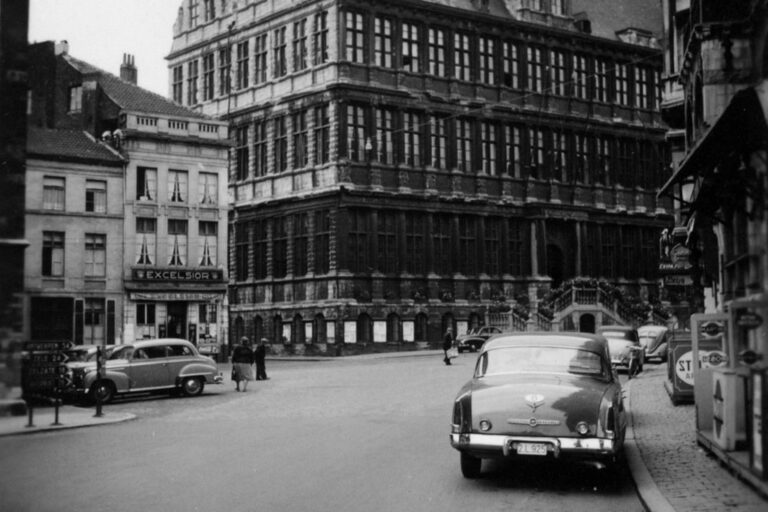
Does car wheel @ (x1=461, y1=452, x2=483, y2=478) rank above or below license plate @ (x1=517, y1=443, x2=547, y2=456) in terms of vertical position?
below

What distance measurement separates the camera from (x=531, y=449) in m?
10.5

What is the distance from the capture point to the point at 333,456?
1320 cm

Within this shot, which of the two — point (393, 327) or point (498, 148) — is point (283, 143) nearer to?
point (393, 327)

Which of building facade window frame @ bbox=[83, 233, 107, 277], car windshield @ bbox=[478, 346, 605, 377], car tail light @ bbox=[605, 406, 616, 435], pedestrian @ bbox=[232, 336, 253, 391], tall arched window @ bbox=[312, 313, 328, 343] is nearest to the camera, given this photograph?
building facade window frame @ bbox=[83, 233, 107, 277]

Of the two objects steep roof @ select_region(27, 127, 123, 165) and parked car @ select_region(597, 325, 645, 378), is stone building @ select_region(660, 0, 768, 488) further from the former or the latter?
parked car @ select_region(597, 325, 645, 378)

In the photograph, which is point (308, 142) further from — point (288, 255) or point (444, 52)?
point (444, 52)

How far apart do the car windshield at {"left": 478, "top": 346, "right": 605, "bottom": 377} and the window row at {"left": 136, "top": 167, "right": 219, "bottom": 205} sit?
4.46m

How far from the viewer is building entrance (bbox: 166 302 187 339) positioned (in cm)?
4219

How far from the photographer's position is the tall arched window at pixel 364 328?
52.0 metres

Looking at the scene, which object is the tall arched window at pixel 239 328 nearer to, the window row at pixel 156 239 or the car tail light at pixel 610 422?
the window row at pixel 156 239

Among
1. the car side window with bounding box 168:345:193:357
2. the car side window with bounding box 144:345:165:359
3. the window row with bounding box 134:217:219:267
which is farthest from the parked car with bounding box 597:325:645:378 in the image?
the window row with bounding box 134:217:219:267

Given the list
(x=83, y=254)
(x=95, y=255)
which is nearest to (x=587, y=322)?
(x=95, y=255)

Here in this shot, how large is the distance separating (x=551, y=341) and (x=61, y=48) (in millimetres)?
9966

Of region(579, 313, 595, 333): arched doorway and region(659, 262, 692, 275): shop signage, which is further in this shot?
region(579, 313, 595, 333): arched doorway
